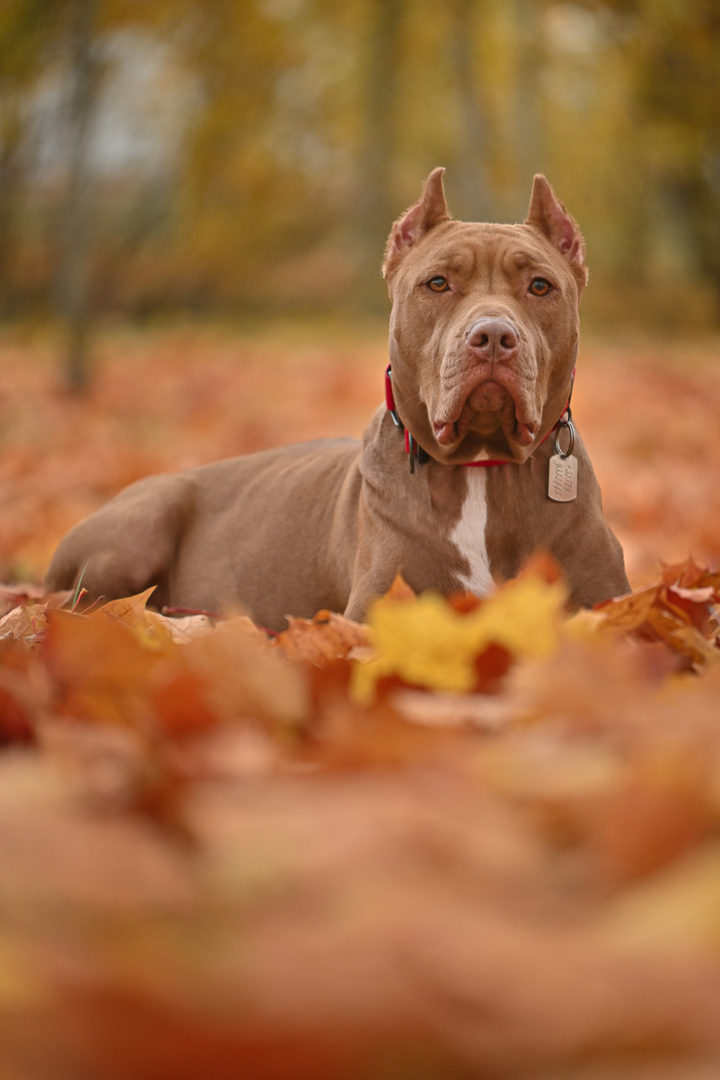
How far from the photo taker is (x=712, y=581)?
2.86 meters

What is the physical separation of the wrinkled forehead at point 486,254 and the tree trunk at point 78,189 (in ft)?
31.3

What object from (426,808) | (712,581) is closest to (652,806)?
(426,808)

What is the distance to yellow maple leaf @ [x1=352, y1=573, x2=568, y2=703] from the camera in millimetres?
1670

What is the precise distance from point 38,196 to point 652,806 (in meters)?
15.6

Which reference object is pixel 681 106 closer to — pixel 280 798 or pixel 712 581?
pixel 712 581

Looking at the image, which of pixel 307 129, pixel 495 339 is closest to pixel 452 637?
pixel 495 339

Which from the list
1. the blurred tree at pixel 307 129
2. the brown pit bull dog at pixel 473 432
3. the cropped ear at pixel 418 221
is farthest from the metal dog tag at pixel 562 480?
the blurred tree at pixel 307 129

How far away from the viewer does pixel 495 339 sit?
2889mm

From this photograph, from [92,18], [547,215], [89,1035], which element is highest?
[92,18]

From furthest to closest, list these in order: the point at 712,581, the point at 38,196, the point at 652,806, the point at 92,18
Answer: the point at 38,196, the point at 92,18, the point at 712,581, the point at 652,806

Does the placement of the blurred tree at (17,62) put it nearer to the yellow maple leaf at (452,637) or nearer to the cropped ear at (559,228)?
the cropped ear at (559,228)

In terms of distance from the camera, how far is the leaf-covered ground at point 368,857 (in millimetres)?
820

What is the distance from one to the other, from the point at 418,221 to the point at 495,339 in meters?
0.90

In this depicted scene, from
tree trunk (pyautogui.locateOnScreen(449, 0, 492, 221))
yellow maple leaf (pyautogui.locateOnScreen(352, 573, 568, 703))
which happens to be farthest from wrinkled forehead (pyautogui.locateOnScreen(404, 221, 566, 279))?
tree trunk (pyautogui.locateOnScreen(449, 0, 492, 221))
